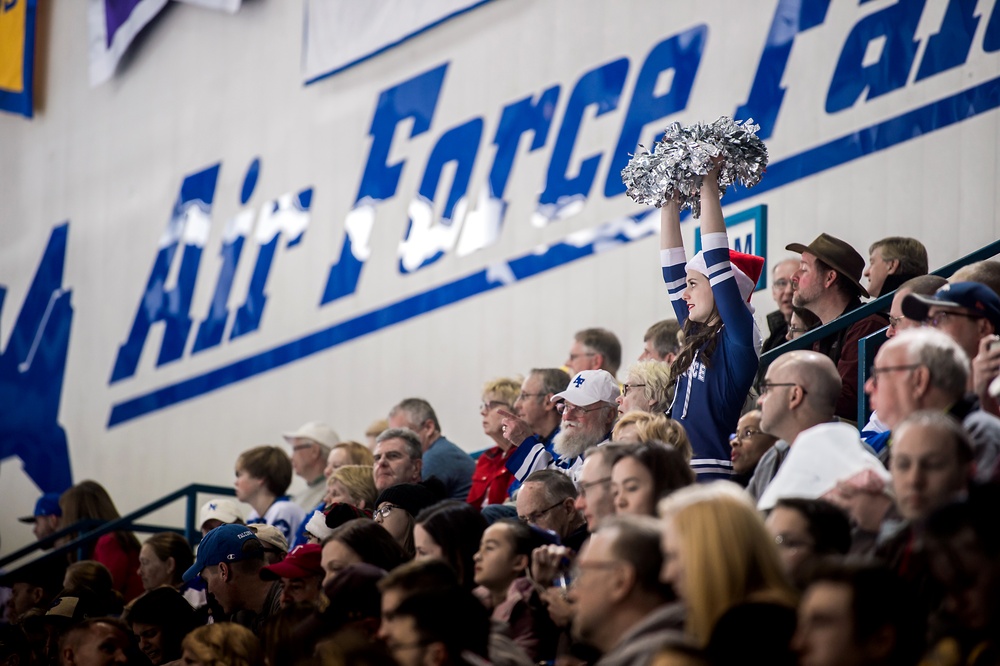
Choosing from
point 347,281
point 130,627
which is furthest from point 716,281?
point 347,281

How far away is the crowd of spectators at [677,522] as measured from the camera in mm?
2789

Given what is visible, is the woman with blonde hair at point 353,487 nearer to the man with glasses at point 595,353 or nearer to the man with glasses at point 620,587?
the man with glasses at point 595,353

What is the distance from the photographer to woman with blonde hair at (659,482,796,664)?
2738 millimetres

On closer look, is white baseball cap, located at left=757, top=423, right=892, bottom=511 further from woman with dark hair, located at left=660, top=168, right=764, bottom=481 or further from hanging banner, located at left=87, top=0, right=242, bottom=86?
hanging banner, located at left=87, top=0, right=242, bottom=86

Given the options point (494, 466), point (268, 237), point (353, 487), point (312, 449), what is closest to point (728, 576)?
point (494, 466)

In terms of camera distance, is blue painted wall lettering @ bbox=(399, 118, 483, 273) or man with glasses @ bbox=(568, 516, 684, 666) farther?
blue painted wall lettering @ bbox=(399, 118, 483, 273)

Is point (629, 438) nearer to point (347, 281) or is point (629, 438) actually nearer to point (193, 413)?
point (347, 281)

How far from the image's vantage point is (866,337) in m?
5.12

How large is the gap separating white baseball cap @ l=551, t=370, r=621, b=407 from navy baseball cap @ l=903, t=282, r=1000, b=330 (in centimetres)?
148

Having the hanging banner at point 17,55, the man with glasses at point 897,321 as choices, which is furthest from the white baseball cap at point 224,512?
the hanging banner at point 17,55

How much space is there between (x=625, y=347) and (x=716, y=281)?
3015 millimetres

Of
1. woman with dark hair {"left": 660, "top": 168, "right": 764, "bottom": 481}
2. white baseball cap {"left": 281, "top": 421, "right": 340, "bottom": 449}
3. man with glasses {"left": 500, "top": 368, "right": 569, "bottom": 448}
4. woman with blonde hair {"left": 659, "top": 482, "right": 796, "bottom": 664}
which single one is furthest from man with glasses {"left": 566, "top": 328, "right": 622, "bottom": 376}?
woman with blonde hair {"left": 659, "top": 482, "right": 796, "bottom": 664}

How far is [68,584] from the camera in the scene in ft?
21.8

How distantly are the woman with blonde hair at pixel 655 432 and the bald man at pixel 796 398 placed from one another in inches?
11.0
